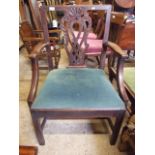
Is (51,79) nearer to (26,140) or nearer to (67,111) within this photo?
(67,111)

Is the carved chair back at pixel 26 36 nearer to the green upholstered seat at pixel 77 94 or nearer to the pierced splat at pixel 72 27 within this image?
the pierced splat at pixel 72 27

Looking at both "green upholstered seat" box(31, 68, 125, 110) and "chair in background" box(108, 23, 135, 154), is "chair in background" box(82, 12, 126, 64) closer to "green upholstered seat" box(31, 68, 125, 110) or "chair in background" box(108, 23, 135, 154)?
"chair in background" box(108, 23, 135, 154)

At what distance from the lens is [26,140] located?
4.66 ft

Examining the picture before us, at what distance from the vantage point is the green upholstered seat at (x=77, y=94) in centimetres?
106

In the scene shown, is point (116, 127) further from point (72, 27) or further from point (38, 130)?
point (72, 27)

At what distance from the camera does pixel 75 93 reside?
1.13 meters

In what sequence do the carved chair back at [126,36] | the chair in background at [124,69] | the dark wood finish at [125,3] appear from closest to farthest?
the chair in background at [124,69], the carved chair back at [126,36], the dark wood finish at [125,3]

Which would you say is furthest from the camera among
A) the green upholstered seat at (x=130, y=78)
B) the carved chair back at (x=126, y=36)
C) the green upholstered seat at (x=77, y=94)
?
the carved chair back at (x=126, y=36)

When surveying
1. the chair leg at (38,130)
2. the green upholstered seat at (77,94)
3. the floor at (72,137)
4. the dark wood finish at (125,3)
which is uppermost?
the dark wood finish at (125,3)

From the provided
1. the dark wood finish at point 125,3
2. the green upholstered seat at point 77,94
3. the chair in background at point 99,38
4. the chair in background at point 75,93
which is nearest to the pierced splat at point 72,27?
the chair in background at point 75,93

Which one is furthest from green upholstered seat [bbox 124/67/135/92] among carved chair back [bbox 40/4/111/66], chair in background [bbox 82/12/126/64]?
chair in background [bbox 82/12/126/64]

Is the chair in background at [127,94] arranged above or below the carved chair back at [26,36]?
below
